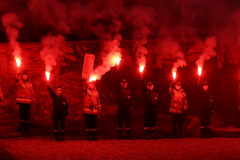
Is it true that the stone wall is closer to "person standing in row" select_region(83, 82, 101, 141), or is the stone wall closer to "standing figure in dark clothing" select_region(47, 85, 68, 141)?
"standing figure in dark clothing" select_region(47, 85, 68, 141)

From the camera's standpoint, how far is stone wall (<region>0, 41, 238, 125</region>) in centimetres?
1245

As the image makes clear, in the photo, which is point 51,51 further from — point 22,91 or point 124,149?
point 124,149

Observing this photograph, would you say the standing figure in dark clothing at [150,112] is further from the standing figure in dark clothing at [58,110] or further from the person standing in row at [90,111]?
the standing figure in dark clothing at [58,110]

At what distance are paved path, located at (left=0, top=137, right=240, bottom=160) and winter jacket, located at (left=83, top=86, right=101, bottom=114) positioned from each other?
1.04m

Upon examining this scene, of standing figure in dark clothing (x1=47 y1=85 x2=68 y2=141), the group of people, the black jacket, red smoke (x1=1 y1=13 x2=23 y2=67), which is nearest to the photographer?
standing figure in dark clothing (x1=47 y1=85 x2=68 y2=141)

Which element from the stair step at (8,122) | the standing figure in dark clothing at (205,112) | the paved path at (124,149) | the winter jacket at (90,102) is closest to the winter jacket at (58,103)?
the winter jacket at (90,102)

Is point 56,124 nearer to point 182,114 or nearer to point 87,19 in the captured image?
point 182,114

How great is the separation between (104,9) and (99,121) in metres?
5.73

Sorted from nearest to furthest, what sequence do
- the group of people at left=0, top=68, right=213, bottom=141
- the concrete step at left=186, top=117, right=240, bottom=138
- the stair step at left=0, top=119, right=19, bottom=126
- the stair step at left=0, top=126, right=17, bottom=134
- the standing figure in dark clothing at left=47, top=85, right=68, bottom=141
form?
the standing figure in dark clothing at left=47, top=85, right=68, bottom=141, the group of people at left=0, top=68, right=213, bottom=141, the stair step at left=0, top=126, right=17, bottom=134, the concrete step at left=186, top=117, right=240, bottom=138, the stair step at left=0, top=119, right=19, bottom=126

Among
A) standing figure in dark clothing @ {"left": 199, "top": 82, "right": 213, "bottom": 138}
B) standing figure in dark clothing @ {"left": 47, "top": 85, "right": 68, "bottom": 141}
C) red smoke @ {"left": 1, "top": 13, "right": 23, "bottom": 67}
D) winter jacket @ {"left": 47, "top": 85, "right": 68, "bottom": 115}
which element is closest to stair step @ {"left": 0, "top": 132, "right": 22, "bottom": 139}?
standing figure in dark clothing @ {"left": 47, "top": 85, "right": 68, "bottom": 141}

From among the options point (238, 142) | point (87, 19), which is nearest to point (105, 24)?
point (87, 19)

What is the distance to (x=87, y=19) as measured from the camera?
575 inches

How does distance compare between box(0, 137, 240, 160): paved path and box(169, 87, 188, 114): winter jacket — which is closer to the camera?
box(0, 137, 240, 160): paved path

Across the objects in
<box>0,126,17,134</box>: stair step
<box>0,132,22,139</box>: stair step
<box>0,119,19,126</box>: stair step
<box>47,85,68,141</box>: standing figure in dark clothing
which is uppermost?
<box>47,85,68,141</box>: standing figure in dark clothing
